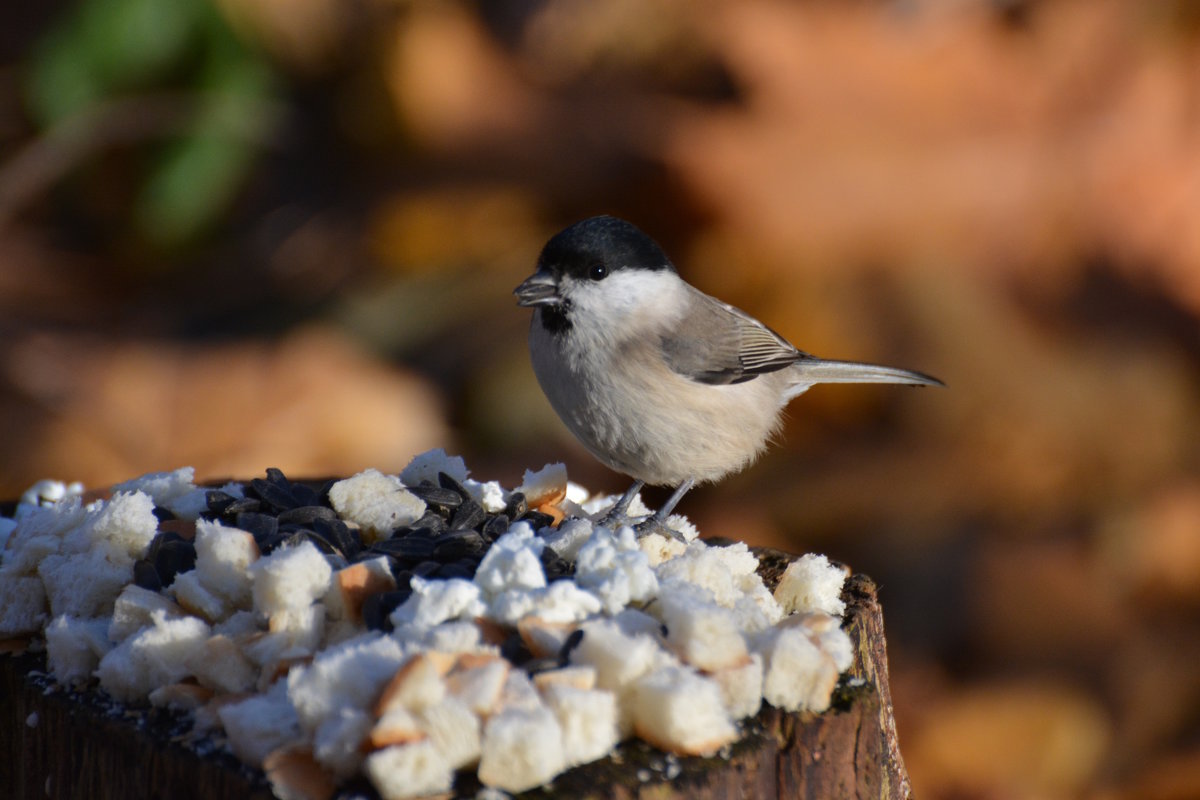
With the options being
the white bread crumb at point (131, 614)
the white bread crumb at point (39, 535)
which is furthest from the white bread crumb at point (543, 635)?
the white bread crumb at point (39, 535)

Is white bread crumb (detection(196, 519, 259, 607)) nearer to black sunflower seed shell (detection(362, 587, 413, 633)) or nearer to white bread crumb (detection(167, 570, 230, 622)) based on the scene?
white bread crumb (detection(167, 570, 230, 622))

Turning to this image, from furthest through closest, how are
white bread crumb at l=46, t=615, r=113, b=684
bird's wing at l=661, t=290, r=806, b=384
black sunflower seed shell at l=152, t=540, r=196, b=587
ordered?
bird's wing at l=661, t=290, r=806, b=384
black sunflower seed shell at l=152, t=540, r=196, b=587
white bread crumb at l=46, t=615, r=113, b=684

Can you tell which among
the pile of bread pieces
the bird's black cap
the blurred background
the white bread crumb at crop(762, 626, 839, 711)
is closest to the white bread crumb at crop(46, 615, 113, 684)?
the pile of bread pieces

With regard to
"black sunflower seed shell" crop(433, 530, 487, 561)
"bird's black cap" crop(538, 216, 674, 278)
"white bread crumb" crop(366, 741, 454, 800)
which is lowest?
"white bread crumb" crop(366, 741, 454, 800)

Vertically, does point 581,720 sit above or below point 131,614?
below

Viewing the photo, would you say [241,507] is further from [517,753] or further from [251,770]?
[517,753]

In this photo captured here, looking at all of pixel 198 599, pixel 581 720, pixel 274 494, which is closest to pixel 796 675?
pixel 581 720
